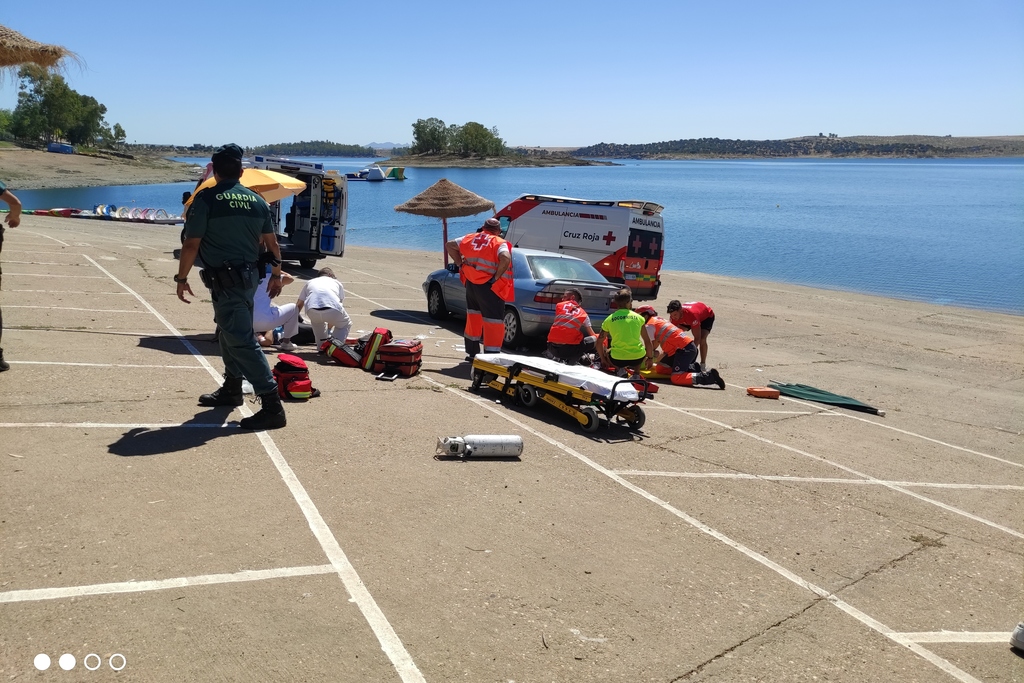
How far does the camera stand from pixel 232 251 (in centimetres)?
613

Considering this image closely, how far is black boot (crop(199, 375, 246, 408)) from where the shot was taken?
6855 mm

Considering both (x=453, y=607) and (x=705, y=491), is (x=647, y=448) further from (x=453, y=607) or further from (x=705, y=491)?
(x=453, y=607)

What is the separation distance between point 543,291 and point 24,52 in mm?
6972

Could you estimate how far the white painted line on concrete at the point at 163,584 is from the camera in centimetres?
372

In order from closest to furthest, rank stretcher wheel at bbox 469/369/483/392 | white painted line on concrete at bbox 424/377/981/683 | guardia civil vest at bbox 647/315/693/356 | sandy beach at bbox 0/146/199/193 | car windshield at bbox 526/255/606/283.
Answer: white painted line on concrete at bbox 424/377/981/683
stretcher wheel at bbox 469/369/483/392
guardia civil vest at bbox 647/315/693/356
car windshield at bbox 526/255/606/283
sandy beach at bbox 0/146/199/193

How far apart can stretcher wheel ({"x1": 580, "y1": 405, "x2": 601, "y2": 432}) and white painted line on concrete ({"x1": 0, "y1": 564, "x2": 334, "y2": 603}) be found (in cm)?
358

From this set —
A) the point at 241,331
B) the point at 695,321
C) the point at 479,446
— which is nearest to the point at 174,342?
the point at 241,331

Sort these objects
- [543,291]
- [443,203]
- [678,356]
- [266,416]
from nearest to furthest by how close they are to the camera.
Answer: [266,416] < [678,356] < [543,291] < [443,203]

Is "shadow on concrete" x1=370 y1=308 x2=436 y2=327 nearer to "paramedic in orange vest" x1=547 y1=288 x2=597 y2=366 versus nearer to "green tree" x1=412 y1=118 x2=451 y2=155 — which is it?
"paramedic in orange vest" x1=547 y1=288 x2=597 y2=366

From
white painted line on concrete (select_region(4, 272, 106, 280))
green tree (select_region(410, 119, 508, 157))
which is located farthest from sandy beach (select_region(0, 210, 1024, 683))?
green tree (select_region(410, 119, 508, 157))

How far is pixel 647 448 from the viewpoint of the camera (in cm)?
725

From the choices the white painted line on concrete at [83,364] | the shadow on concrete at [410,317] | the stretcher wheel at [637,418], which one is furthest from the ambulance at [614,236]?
the white painted line on concrete at [83,364]

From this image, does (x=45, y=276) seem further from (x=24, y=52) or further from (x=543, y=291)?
(x=543, y=291)

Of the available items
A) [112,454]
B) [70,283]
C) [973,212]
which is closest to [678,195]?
[973,212]
